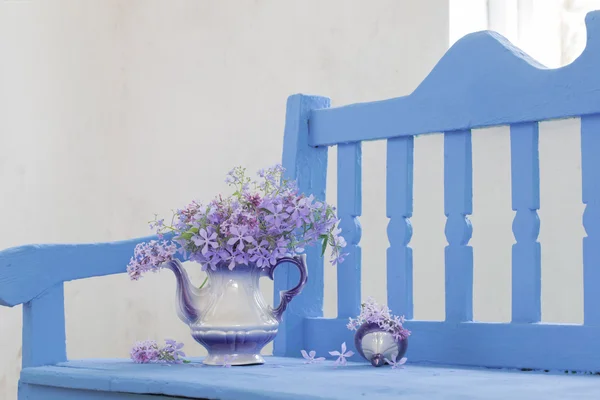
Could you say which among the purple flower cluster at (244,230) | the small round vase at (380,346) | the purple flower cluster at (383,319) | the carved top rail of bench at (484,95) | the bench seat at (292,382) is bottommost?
the bench seat at (292,382)

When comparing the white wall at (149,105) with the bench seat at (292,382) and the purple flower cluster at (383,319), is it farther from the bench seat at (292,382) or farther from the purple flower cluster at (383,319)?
the bench seat at (292,382)

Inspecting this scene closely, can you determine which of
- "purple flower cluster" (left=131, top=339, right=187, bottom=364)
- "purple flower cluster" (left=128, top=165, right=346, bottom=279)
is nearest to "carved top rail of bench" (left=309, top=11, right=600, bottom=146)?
"purple flower cluster" (left=128, top=165, right=346, bottom=279)

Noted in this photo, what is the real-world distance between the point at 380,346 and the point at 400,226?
0.74 ft

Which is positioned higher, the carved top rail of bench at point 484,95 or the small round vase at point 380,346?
the carved top rail of bench at point 484,95

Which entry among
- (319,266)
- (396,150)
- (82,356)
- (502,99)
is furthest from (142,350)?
(82,356)

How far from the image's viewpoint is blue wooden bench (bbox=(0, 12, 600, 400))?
3.67 feet

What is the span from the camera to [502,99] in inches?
50.3

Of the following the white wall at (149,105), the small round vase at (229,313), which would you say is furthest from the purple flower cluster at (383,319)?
the white wall at (149,105)

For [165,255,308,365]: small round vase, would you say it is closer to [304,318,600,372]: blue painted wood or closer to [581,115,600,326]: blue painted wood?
[304,318,600,372]: blue painted wood

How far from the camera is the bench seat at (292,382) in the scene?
Result: 915 millimetres

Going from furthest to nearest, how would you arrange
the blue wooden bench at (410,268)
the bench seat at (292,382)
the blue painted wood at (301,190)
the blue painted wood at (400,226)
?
1. the blue painted wood at (301,190)
2. the blue painted wood at (400,226)
3. the blue wooden bench at (410,268)
4. the bench seat at (292,382)

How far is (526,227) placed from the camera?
1.25 m

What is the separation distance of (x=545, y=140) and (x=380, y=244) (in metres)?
0.42

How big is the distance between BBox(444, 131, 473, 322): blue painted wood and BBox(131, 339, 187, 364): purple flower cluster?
15.6 inches
